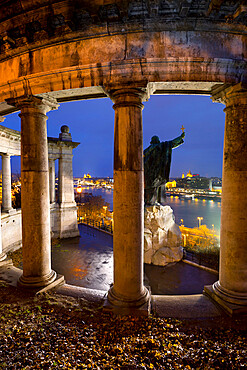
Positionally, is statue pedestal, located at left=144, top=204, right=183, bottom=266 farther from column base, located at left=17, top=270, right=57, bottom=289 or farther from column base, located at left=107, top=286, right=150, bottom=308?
column base, located at left=107, top=286, right=150, bottom=308

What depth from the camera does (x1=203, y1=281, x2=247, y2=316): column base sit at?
628cm

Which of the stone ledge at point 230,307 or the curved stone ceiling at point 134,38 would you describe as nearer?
the curved stone ceiling at point 134,38

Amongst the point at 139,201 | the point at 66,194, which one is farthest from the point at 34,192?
the point at 66,194

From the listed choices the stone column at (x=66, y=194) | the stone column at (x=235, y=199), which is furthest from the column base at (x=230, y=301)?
the stone column at (x=66, y=194)

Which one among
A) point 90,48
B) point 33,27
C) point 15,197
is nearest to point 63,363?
point 90,48

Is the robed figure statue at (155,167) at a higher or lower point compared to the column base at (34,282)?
higher

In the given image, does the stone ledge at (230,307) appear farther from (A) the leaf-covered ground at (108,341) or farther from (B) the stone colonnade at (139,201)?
(A) the leaf-covered ground at (108,341)

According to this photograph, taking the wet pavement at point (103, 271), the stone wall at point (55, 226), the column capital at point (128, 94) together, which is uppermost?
the column capital at point (128, 94)

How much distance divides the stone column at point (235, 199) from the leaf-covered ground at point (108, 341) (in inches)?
47.8

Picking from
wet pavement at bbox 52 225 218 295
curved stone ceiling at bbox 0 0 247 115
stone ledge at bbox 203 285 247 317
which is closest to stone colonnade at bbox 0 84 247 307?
stone ledge at bbox 203 285 247 317

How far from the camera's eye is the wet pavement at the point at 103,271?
1410 centimetres

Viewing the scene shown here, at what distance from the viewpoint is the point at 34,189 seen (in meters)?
7.70

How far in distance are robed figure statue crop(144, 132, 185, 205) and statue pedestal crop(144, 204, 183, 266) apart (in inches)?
51.7

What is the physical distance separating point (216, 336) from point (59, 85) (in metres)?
9.56
